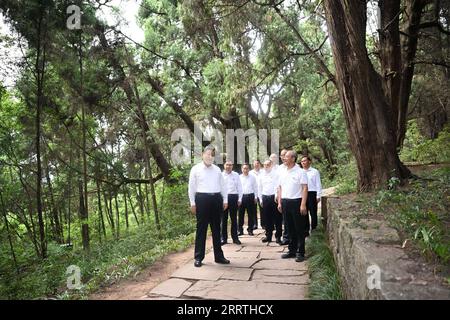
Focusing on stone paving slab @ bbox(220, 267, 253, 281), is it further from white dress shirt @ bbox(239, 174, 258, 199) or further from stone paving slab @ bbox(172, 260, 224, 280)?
white dress shirt @ bbox(239, 174, 258, 199)

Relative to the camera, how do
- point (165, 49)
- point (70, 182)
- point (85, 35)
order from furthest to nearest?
1. point (70, 182)
2. point (165, 49)
3. point (85, 35)

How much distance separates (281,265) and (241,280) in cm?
102

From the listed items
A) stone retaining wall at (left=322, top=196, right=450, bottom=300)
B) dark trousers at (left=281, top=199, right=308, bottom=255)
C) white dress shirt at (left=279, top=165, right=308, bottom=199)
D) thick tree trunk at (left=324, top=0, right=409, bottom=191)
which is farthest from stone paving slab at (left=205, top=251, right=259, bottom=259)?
thick tree trunk at (left=324, top=0, right=409, bottom=191)

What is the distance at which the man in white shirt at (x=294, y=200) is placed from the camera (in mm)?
5946

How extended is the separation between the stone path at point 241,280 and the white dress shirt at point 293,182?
112cm

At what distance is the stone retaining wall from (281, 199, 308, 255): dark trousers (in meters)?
1.40

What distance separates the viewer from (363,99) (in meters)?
6.86

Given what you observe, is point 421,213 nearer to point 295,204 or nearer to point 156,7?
point 295,204

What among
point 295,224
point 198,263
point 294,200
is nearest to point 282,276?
point 295,224

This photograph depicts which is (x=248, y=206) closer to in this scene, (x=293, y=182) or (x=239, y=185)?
(x=239, y=185)

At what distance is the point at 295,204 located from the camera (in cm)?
601

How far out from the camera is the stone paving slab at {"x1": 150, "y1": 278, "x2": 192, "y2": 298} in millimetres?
4643
